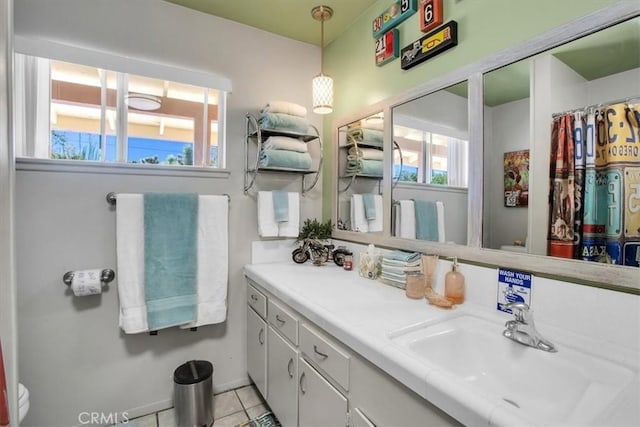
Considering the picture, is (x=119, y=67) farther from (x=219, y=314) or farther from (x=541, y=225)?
(x=541, y=225)

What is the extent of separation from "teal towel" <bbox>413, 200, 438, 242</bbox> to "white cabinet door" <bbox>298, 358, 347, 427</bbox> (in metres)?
0.82

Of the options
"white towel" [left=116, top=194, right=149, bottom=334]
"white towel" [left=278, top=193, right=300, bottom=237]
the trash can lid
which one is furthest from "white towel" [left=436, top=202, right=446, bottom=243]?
Result: "white towel" [left=116, top=194, right=149, bottom=334]

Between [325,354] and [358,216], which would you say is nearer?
[325,354]

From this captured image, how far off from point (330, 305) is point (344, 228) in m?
0.92

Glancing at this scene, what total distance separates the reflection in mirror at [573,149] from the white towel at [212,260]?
4.82ft

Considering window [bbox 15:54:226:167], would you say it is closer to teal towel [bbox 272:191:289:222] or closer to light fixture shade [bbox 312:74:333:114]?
teal towel [bbox 272:191:289:222]

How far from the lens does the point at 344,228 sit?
208cm

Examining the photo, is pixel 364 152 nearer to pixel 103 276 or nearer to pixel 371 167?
pixel 371 167

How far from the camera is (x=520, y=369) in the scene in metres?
0.89

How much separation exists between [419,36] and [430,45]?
A: 0.12 metres

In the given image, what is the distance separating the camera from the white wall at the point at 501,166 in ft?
3.69

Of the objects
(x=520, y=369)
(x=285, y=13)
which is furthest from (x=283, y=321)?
(x=285, y=13)

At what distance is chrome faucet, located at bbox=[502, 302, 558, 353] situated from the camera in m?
0.89

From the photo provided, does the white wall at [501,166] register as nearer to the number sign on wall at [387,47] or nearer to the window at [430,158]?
the window at [430,158]
